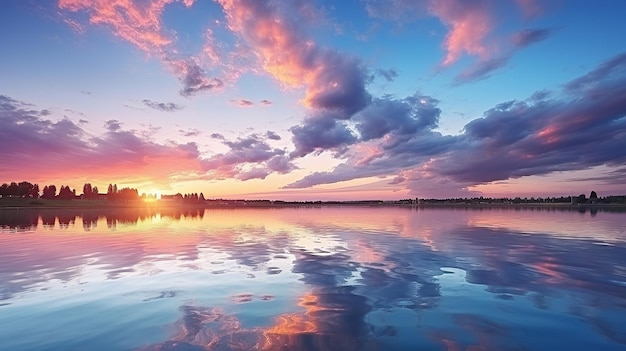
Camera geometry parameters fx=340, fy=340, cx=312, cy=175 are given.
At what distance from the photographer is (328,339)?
11.2 meters

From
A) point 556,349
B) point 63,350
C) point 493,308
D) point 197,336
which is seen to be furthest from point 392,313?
point 63,350

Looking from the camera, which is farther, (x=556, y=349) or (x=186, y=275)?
(x=186, y=275)

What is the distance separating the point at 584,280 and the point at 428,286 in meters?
9.80

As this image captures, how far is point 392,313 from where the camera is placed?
13992 millimetres

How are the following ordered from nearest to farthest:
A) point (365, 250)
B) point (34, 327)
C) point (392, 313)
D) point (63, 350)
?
point (63, 350) < point (34, 327) < point (392, 313) < point (365, 250)

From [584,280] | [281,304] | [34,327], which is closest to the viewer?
[34,327]

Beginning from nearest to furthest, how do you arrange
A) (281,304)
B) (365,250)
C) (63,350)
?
(63,350), (281,304), (365,250)

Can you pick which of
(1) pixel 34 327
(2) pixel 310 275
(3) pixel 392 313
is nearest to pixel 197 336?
(1) pixel 34 327

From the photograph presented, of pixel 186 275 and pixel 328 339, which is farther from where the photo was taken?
pixel 186 275

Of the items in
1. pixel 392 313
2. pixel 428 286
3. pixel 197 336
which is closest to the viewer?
pixel 197 336

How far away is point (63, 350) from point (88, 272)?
13770 millimetres

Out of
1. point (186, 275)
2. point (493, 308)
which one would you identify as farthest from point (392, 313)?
point (186, 275)

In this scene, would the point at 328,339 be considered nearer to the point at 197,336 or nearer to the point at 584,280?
the point at 197,336

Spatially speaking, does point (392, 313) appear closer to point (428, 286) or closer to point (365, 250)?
point (428, 286)
